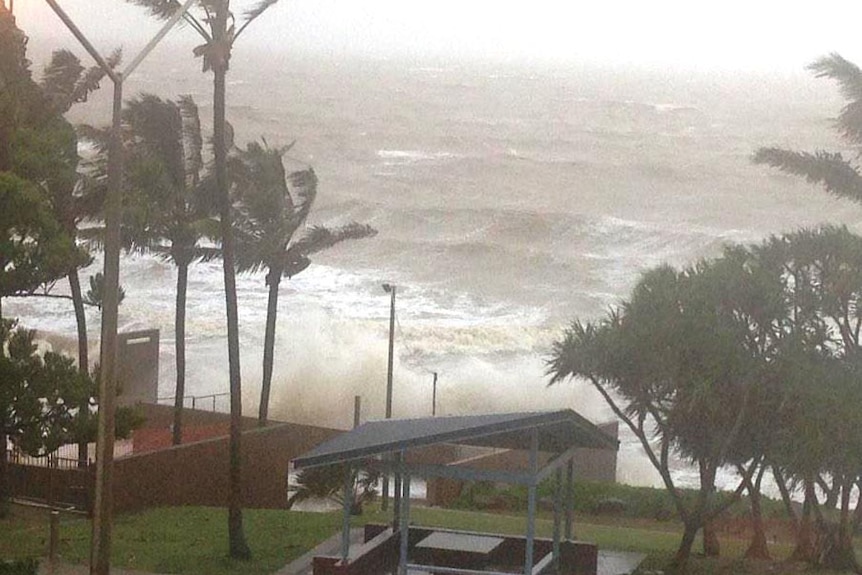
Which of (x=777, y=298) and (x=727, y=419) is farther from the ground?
(x=777, y=298)

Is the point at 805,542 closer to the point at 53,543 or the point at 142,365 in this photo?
the point at 53,543

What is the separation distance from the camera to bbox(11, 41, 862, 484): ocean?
63.3 meters

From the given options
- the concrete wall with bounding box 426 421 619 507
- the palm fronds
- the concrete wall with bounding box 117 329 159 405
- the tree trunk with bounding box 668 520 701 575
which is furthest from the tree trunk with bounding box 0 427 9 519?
the palm fronds

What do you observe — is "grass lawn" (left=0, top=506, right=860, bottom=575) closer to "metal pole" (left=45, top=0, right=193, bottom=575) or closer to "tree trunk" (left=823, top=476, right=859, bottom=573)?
"tree trunk" (left=823, top=476, right=859, bottom=573)

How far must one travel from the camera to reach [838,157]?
82.0 feet

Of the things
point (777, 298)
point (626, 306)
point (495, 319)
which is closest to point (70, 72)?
point (626, 306)

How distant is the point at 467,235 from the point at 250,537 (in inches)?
3672

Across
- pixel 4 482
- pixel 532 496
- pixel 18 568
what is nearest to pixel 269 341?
pixel 4 482

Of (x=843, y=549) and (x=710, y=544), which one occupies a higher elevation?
(x=843, y=549)

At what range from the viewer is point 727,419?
19.9 meters

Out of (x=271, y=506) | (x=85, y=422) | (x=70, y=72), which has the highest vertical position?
(x=70, y=72)

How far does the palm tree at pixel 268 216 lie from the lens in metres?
31.3

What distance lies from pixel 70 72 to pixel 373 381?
1338 inches

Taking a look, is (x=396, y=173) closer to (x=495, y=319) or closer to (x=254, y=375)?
(x=495, y=319)
